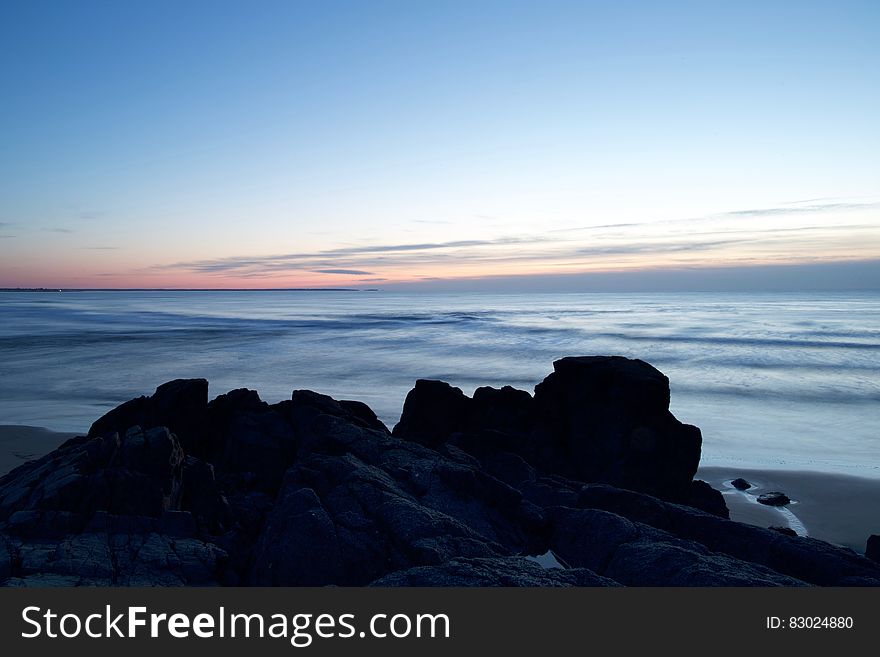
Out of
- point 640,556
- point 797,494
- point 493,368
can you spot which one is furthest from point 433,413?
point 493,368

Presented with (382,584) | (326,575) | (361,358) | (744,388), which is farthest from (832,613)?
(361,358)

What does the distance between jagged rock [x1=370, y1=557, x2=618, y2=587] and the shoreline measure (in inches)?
285

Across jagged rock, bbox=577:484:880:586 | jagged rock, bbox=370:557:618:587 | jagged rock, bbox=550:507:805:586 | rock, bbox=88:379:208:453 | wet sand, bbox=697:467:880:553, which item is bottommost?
wet sand, bbox=697:467:880:553

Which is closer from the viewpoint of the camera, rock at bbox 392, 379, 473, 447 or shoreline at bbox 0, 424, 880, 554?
shoreline at bbox 0, 424, 880, 554

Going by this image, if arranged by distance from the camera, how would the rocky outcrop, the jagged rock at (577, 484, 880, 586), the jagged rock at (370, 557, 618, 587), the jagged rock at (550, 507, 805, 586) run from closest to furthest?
1. the jagged rock at (370, 557, 618, 587)
2. the jagged rock at (550, 507, 805, 586)
3. the rocky outcrop
4. the jagged rock at (577, 484, 880, 586)

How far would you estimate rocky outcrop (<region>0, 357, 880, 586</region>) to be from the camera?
607 centimetres

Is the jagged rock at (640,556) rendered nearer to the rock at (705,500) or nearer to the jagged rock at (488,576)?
the jagged rock at (488,576)

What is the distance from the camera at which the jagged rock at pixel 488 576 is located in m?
5.16

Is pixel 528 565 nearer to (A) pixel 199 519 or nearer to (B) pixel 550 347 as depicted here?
(A) pixel 199 519

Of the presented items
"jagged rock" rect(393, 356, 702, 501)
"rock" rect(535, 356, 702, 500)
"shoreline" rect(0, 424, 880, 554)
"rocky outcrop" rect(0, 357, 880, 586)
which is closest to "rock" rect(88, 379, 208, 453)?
"rocky outcrop" rect(0, 357, 880, 586)

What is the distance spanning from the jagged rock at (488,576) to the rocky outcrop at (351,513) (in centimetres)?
2

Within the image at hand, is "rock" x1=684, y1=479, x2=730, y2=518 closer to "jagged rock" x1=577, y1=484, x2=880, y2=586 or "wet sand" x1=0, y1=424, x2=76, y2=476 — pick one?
"jagged rock" x1=577, y1=484, x2=880, y2=586

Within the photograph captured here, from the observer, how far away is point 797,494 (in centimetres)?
1279

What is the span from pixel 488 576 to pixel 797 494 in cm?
1049
